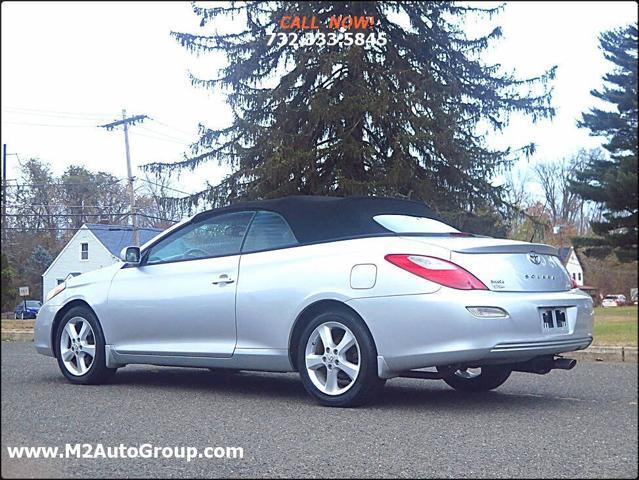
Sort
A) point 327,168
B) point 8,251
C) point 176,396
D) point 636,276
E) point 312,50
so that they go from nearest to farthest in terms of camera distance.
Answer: point 8,251
point 636,276
point 327,168
point 312,50
point 176,396

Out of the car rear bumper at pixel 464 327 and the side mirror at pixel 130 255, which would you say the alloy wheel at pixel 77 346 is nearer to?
the side mirror at pixel 130 255

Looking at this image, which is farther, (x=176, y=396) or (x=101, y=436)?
(x=176, y=396)

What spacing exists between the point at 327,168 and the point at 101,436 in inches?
29.1

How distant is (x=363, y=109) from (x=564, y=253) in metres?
0.59

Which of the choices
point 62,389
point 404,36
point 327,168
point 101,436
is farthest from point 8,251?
point 404,36

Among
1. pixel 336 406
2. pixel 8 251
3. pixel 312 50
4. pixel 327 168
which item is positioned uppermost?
pixel 312 50

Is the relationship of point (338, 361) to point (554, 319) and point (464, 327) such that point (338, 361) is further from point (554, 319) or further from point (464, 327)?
point (554, 319)

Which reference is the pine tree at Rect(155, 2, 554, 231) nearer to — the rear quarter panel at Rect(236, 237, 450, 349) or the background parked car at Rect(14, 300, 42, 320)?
the rear quarter panel at Rect(236, 237, 450, 349)

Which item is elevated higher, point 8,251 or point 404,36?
point 404,36

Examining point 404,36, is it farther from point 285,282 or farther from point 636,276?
point 636,276

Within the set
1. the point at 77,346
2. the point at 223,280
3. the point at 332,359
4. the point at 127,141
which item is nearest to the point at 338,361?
the point at 332,359

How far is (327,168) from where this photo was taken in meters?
1.93

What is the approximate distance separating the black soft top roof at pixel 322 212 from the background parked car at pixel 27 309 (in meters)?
0.41

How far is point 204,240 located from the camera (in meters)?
1.96
